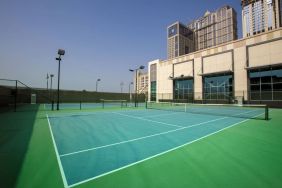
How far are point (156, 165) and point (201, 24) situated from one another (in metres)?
136

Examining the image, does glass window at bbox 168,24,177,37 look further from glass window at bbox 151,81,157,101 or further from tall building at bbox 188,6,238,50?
glass window at bbox 151,81,157,101

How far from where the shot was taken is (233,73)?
26.6 metres

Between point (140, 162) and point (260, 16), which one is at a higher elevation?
point (260, 16)

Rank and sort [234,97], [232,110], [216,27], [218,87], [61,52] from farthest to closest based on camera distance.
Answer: [216,27] < [218,87] < [234,97] < [232,110] < [61,52]

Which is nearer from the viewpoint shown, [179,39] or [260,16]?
[260,16]

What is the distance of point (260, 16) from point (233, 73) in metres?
83.6

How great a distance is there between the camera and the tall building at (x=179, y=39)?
112 meters

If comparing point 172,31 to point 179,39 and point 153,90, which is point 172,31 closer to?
point 179,39

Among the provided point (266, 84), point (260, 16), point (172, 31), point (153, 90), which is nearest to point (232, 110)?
point (266, 84)

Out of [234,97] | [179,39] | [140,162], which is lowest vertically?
[140,162]

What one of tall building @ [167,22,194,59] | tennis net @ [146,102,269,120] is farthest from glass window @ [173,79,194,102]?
tall building @ [167,22,194,59]

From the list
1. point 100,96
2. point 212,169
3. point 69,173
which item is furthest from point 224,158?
Result: point 100,96

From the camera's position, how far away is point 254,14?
8225 cm

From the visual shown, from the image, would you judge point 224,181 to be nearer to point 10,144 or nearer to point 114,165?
point 114,165
